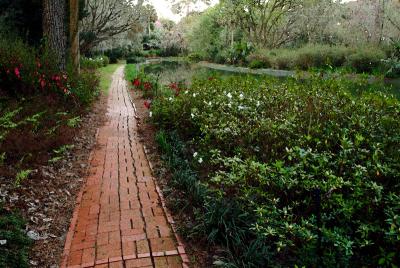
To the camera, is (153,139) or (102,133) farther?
(102,133)

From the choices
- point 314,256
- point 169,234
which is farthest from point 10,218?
point 314,256

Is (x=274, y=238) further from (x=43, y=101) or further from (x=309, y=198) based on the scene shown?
(x=43, y=101)

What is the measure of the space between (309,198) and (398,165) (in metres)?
0.76

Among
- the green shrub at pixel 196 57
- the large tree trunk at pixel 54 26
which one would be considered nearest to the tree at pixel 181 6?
the green shrub at pixel 196 57

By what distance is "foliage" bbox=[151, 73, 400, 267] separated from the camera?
250 centimetres

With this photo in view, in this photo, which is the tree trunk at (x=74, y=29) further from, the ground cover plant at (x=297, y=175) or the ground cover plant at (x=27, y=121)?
the ground cover plant at (x=297, y=175)

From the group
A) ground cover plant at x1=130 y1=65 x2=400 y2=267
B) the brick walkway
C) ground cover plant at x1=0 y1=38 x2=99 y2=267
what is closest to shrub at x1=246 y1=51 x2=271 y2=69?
ground cover plant at x1=0 y1=38 x2=99 y2=267

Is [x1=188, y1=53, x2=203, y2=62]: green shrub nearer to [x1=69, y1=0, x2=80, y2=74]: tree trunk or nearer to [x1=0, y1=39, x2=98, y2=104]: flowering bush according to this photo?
[x1=69, y1=0, x2=80, y2=74]: tree trunk

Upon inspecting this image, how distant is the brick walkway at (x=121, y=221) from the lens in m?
2.78

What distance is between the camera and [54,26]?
26.6 feet

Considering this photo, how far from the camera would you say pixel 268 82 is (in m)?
6.12

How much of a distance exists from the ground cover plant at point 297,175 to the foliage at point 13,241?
1.44 metres

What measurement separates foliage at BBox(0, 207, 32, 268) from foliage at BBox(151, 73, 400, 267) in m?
1.49

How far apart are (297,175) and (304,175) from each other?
13.1 inches
